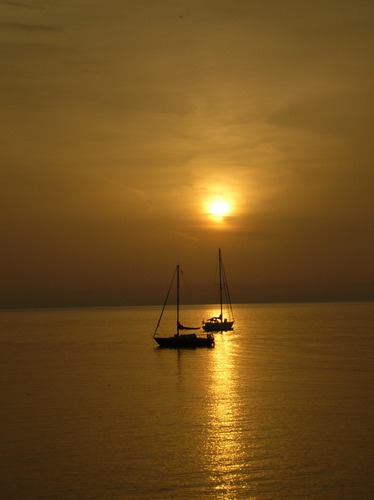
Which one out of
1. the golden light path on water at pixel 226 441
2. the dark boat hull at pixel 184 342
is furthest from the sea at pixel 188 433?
the dark boat hull at pixel 184 342

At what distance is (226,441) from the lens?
37875 mm

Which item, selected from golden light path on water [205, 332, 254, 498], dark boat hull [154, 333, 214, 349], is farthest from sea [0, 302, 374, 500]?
dark boat hull [154, 333, 214, 349]

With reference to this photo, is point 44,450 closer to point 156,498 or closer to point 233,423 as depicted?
point 156,498

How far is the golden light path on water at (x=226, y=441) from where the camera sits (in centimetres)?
3003

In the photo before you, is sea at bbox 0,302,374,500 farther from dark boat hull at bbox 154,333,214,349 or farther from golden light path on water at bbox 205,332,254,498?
dark boat hull at bbox 154,333,214,349

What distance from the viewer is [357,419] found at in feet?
145

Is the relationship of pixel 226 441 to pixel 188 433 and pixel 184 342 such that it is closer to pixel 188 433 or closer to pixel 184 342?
pixel 188 433

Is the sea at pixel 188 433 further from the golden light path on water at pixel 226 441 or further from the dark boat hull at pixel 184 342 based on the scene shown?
the dark boat hull at pixel 184 342

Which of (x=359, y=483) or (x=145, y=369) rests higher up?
(x=145, y=369)

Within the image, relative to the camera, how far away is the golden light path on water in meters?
30.0

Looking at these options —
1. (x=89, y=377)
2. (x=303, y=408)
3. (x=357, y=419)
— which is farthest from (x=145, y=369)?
(x=357, y=419)

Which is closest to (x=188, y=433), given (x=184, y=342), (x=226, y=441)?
(x=226, y=441)

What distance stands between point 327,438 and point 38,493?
18737 mm

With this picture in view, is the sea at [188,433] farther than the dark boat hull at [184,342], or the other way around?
the dark boat hull at [184,342]
